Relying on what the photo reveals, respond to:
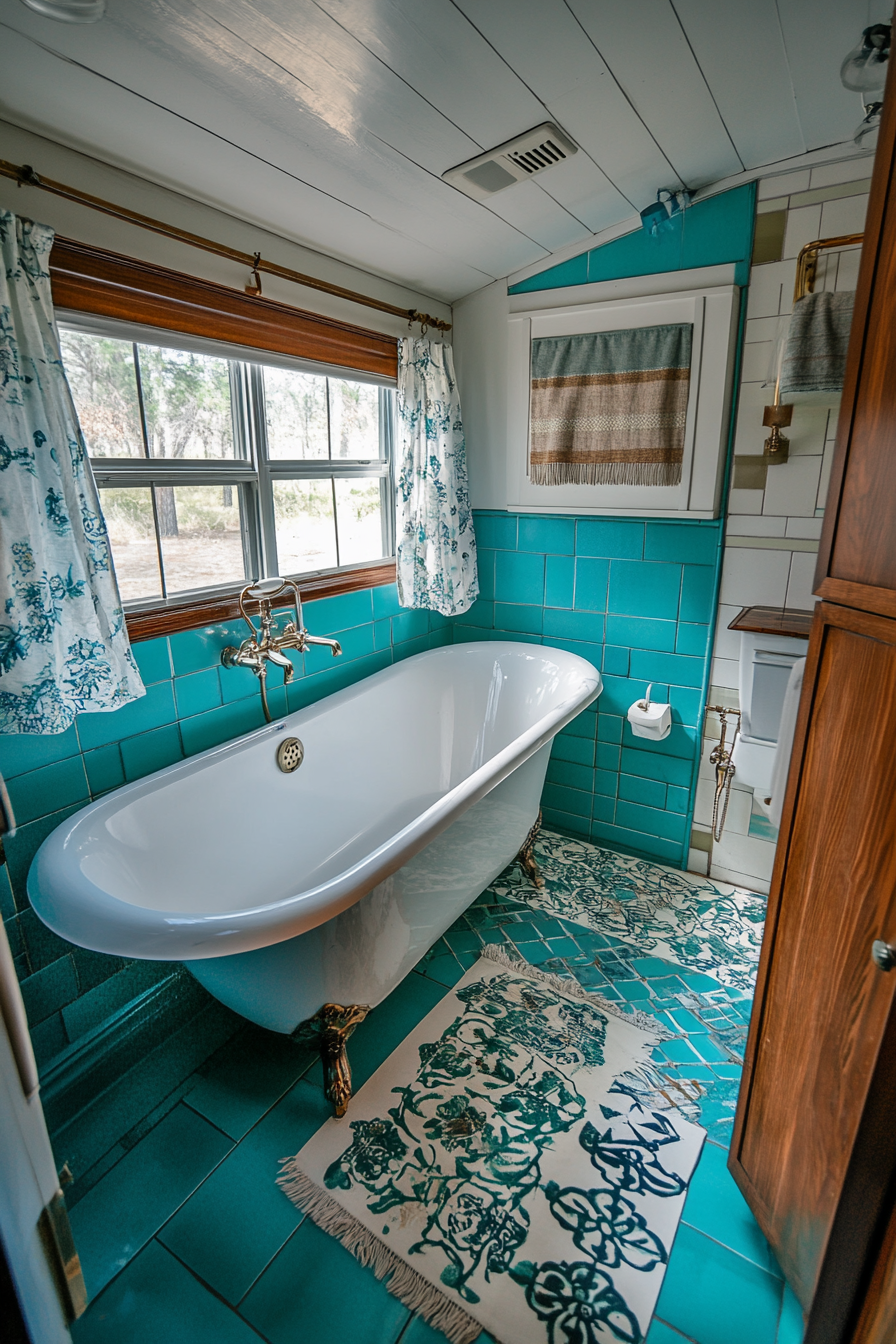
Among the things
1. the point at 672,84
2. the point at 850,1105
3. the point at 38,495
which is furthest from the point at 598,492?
the point at 850,1105

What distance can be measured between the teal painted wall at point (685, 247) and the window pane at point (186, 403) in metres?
1.40

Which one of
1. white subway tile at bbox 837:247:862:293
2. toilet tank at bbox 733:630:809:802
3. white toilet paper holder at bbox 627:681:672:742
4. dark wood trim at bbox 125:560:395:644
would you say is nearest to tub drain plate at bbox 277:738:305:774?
dark wood trim at bbox 125:560:395:644

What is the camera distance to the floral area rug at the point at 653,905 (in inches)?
87.1

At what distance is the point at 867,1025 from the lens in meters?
0.95

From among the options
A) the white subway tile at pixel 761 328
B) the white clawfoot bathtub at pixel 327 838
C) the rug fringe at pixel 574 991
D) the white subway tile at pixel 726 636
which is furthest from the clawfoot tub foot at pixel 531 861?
the white subway tile at pixel 761 328

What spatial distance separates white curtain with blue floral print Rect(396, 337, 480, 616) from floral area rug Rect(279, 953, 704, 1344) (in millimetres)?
1591

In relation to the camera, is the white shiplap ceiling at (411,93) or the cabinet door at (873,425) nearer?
the cabinet door at (873,425)

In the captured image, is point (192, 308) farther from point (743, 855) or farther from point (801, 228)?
point (743, 855)

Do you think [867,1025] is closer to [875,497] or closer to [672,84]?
[875,497]

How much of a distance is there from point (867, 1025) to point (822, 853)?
10.1 inches

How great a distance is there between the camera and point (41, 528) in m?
1.44

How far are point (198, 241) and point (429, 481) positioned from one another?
1155 millimetres

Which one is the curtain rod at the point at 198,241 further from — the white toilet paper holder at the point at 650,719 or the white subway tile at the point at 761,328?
the white toilet paper holder at the point at 650,719

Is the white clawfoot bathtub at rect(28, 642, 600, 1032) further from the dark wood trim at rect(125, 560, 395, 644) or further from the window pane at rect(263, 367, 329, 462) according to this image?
the window pane at rect(263, 367, 329, 462)
